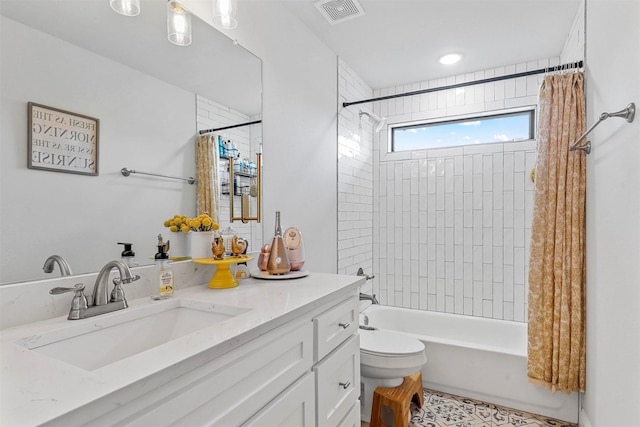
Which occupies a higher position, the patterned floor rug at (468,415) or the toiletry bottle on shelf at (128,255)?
the toiletry bottle on shelf at (128,255)

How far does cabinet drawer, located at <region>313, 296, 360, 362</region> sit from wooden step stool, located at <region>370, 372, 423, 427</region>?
2.45 ft

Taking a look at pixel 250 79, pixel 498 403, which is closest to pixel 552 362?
pixel 498 403

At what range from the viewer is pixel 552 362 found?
2051 millimetres

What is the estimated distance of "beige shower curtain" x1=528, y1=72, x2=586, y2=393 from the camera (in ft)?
6.41

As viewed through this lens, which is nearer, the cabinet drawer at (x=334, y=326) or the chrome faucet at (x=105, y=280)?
the chrome faucet at (x=105, y=280)

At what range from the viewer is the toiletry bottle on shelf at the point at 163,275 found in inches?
46.8

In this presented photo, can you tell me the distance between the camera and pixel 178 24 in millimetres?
1379

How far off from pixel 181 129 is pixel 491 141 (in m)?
2.64

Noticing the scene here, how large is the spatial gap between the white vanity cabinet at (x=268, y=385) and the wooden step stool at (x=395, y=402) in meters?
0.52

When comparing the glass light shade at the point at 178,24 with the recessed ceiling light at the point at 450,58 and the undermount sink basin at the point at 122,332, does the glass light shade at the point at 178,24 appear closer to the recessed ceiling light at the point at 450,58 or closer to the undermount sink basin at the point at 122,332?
the undermount sink basin at the point at 122,332

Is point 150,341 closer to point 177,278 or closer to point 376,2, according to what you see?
point 177,278

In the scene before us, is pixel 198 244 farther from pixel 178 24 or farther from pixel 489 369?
pixel 489 369

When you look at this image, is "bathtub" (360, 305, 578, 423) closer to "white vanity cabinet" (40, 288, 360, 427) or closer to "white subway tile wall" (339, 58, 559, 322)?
"white subway tile wall" (339, 58, 559, 322)

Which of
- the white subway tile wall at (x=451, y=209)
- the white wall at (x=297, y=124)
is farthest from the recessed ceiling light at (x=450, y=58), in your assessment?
the white wall at (x=297, y=124)
